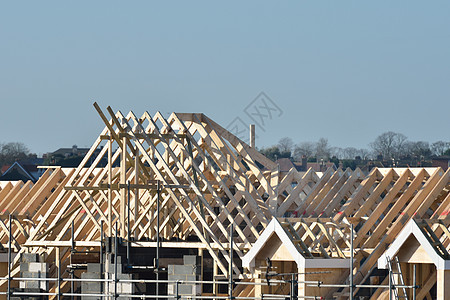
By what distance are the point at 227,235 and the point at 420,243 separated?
5.40m

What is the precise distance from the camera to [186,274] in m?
24.8

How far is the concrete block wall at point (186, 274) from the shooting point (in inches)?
969

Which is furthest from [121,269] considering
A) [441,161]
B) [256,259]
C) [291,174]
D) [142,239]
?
[441,161]

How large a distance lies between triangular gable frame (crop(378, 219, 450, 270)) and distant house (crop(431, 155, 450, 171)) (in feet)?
167

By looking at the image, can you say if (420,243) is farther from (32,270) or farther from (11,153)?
(11,153)

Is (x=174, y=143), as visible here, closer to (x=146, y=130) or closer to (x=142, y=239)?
(x=146, y=130)

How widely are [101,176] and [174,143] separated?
239cm

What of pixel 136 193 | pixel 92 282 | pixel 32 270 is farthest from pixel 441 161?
pixel 92 282

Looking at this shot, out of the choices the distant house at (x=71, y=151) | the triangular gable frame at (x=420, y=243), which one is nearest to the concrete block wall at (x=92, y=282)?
the triangular gable frame at (x=420, y=243)

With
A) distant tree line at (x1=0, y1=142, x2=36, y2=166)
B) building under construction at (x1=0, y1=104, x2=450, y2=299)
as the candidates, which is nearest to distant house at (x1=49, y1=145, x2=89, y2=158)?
distant tree line at (x1=0, y1=142, x2=36, y2=166)

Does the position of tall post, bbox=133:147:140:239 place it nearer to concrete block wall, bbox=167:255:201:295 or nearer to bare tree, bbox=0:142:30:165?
concrete block wall, bbox=167:255:201:295

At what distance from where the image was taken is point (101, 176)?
96.9 feet

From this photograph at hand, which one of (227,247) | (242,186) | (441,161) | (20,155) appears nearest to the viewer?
(227,247)

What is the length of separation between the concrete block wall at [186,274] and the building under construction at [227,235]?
0.03 m
